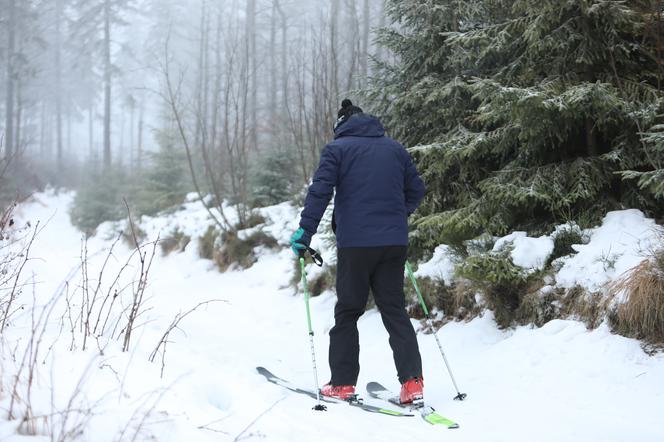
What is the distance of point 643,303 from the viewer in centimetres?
359

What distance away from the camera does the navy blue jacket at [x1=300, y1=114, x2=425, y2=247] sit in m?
3.75

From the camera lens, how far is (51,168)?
111ft

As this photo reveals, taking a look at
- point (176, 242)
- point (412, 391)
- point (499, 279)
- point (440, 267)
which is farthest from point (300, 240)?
point (176, 242)

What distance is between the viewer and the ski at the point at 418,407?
3262 millimetres

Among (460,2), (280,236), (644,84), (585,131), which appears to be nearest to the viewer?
(644,84)

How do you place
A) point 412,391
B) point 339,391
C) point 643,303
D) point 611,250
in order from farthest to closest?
point 611,250 → point 339,391 → point 412,391 → point 643,303

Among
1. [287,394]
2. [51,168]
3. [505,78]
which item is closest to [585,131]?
[505,78]

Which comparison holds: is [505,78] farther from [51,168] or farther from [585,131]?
[51,168]

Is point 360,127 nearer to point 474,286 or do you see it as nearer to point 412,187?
point 412,187

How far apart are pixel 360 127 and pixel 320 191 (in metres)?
0.61

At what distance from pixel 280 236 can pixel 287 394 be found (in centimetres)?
643

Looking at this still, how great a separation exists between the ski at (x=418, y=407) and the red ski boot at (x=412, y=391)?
→ 0.15ft

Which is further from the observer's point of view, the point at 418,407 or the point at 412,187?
the point at 412,187

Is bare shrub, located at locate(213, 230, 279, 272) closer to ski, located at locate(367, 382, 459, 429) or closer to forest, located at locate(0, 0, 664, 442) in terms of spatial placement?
forest, located at locate(0, 0, 664, 442)
